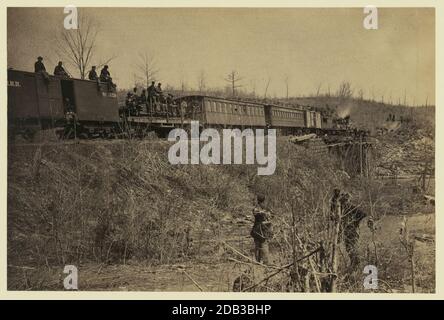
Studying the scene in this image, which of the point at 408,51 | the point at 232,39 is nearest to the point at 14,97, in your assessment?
the point at 232,39

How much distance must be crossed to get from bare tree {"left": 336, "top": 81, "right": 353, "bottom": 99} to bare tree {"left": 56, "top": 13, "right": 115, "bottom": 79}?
328 cm

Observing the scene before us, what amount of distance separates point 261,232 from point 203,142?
1512mm

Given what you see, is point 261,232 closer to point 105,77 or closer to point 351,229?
point 351,229

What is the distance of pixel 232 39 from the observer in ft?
30.4

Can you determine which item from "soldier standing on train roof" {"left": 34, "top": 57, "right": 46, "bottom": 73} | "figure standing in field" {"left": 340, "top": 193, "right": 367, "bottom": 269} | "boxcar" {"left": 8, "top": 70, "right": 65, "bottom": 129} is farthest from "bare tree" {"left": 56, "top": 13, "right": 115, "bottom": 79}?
"figure standing in field" {"left": 340, "top": 193, "right": 367, "bottom": 269}

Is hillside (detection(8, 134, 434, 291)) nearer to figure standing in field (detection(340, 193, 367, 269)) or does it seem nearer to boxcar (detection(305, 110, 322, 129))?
figure standing in field (detection(340, 193, 367, 269))

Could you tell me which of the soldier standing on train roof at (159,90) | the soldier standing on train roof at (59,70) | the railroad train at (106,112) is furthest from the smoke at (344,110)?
the soldier standing on train roof at (59,70)

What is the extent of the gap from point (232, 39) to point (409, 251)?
3828 mm

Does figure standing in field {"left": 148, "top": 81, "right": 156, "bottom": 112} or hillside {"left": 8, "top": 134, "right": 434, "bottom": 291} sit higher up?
figure standing in field {"left": 148, "top": 81, "right": 156, "bottom": 112}

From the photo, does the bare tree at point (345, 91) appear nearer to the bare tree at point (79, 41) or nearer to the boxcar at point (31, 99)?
the bare tree at point (79, 41)

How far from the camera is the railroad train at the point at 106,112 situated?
916 centimetres

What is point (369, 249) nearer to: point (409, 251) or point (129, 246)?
point (409, 251)

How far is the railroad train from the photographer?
9156 mm

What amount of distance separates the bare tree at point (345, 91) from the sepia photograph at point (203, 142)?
0.02m
